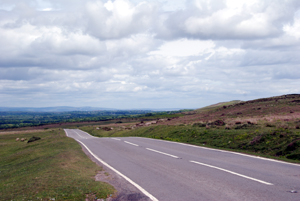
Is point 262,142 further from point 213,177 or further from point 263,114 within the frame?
point 263,114

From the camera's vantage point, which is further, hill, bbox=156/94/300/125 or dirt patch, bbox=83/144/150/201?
hill, bbox=156/94/300/125

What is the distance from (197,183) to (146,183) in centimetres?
179

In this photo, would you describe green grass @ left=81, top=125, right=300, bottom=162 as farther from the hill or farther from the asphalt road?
the hill

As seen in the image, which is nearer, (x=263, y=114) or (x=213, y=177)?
(x=213, y=177)

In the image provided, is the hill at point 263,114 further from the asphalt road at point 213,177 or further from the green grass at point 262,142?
the asphalt road at point 213,177

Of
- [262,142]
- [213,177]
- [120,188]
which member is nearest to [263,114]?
[262,142]

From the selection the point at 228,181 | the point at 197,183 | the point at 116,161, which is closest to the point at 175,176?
the point at 197,183

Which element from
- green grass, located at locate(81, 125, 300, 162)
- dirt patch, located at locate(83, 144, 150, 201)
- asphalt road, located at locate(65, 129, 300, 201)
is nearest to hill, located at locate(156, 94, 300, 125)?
green grass, located at locate(81, 125, 300, 162)

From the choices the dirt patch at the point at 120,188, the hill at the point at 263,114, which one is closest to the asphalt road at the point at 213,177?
the dirt patch at the point at 120,188

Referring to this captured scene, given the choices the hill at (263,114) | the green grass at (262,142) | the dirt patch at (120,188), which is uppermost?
the hill at (263,114)

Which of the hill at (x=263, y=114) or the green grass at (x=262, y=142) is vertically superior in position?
the hill at (x=263, y=114)

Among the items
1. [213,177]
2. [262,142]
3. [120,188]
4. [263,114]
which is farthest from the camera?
[263,114]

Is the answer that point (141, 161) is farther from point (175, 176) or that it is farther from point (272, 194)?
point (272, 194)

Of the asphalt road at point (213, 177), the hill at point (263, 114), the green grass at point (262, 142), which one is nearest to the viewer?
the asphalt road at point (213, 177)
